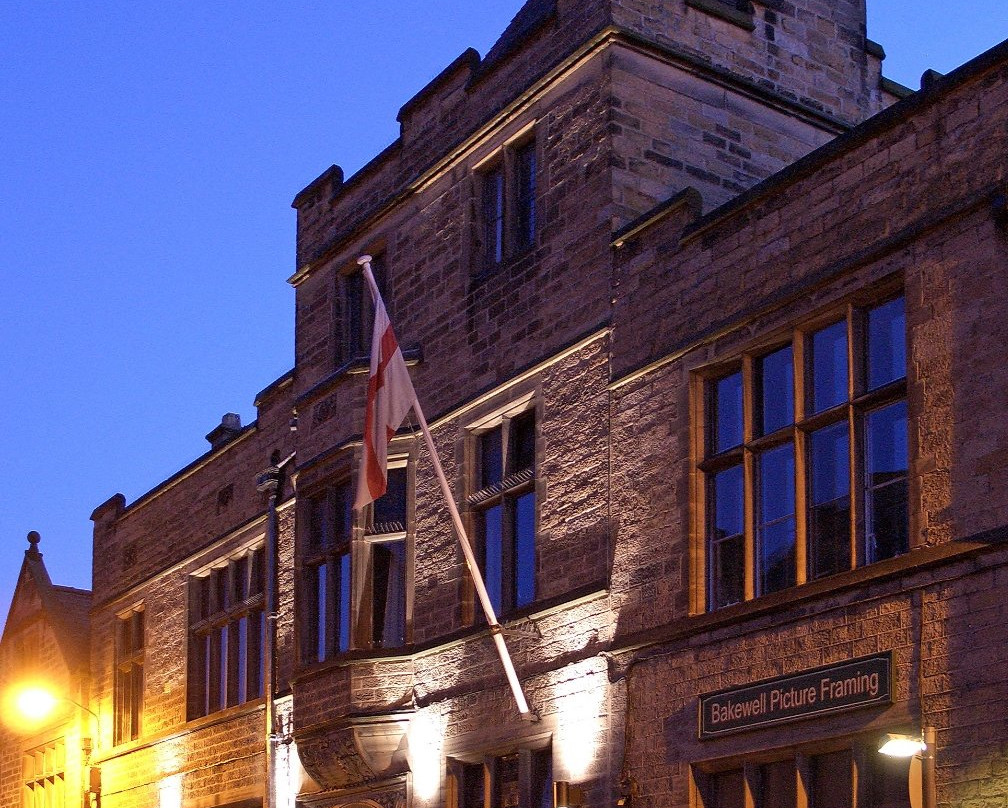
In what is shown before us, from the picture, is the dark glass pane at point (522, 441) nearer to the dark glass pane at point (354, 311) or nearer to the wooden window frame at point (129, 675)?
the dark glass pane at point (354, 311)

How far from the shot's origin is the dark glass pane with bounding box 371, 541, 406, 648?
19203mm

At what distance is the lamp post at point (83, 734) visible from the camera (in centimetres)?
2711

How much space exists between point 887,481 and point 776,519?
131cm

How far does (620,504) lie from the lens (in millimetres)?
15984

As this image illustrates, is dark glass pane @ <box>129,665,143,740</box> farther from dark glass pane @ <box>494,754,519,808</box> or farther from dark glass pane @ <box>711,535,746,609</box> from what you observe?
dark glass pane @ <box>711,535,746,609</box>

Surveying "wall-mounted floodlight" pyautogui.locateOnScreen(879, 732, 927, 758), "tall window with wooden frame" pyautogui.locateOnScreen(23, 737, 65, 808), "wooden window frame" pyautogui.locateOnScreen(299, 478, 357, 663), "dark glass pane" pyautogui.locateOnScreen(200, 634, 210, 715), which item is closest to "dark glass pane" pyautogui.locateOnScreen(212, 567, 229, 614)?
"dark glass pane" pyautogui.locateOnScreen(200, 634, 210, 715)

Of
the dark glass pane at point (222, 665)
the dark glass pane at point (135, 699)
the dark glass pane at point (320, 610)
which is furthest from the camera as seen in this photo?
the dark glass pane at point (135, 699)

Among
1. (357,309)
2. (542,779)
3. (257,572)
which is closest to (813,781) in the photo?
(542,779)

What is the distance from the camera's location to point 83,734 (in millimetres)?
28000

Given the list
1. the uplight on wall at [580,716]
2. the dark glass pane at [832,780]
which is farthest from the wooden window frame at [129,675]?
the dark glass pane at [832,780]

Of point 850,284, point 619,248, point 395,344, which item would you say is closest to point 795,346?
point 850,284

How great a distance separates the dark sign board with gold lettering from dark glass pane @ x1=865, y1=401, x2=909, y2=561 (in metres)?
0.86

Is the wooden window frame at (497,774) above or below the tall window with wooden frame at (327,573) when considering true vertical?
below

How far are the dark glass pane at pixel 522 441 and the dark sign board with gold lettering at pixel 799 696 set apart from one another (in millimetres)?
4091
